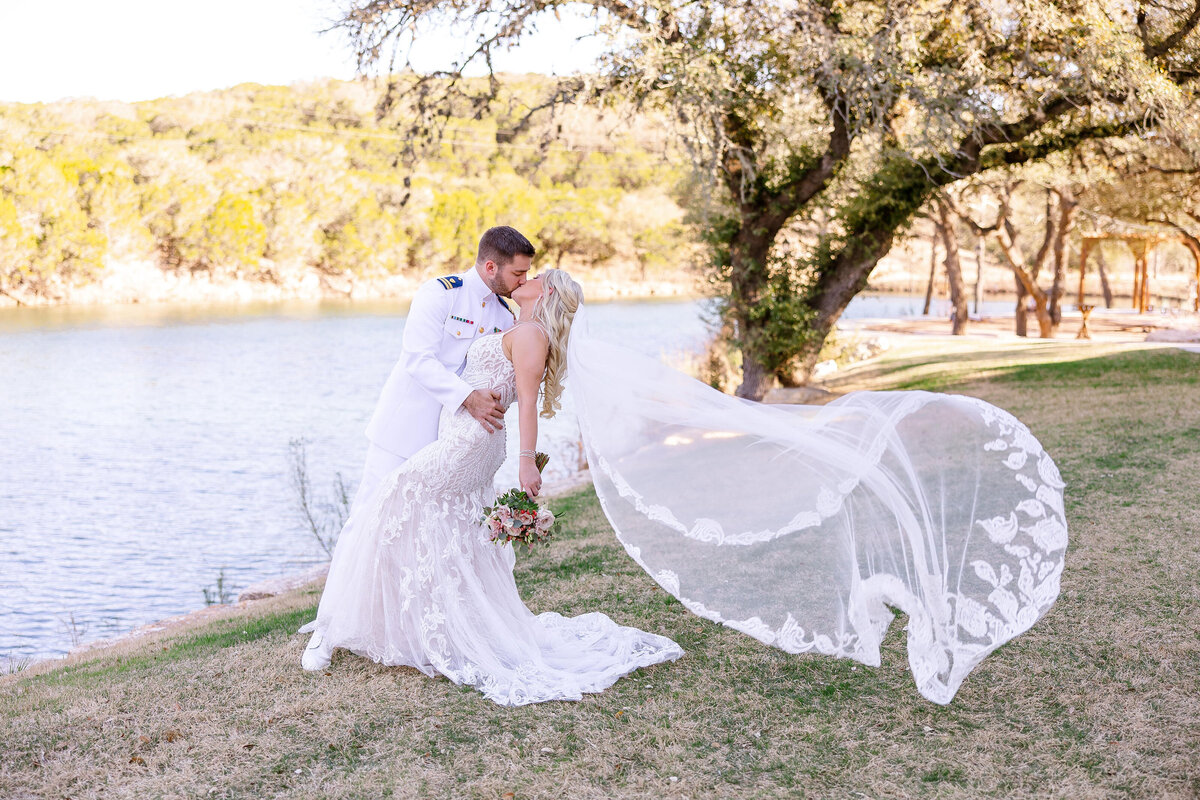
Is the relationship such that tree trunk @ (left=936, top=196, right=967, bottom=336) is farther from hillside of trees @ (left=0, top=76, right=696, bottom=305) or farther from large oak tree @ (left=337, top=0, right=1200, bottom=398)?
hillside of trees @ (left=0, top=76, right=696, bottom=305)

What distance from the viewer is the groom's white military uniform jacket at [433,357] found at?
4.72 meters

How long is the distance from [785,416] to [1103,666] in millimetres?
2034

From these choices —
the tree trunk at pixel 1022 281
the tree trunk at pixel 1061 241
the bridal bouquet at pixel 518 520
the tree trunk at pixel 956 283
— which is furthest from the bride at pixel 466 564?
the tree trunk at pixel 956 283

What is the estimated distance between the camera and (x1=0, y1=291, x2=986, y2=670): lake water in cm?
973

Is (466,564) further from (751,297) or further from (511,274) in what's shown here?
(751,297)

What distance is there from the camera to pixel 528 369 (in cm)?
457

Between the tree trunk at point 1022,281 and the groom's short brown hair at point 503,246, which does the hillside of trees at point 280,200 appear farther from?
the groom's short brown hair at point 503,246

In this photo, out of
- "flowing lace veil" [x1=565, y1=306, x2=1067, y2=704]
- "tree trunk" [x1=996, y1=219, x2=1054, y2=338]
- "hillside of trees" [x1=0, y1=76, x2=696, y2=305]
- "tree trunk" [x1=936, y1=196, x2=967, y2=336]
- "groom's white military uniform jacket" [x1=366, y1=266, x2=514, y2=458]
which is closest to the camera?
"flowing lace veil" [x1=565, y1=306, x2=1067, y2=704]

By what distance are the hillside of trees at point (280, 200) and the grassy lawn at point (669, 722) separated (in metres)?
37.2

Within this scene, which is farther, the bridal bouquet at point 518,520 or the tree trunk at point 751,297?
the tree trunk at point 751,297

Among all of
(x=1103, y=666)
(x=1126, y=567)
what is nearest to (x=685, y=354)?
(x=1126, y=567)

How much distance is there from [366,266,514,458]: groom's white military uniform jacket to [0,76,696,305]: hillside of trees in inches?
1460

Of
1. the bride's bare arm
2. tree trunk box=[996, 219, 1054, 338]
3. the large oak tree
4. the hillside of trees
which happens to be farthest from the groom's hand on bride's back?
the hillside of trees

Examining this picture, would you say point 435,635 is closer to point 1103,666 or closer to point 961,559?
point 961,559
